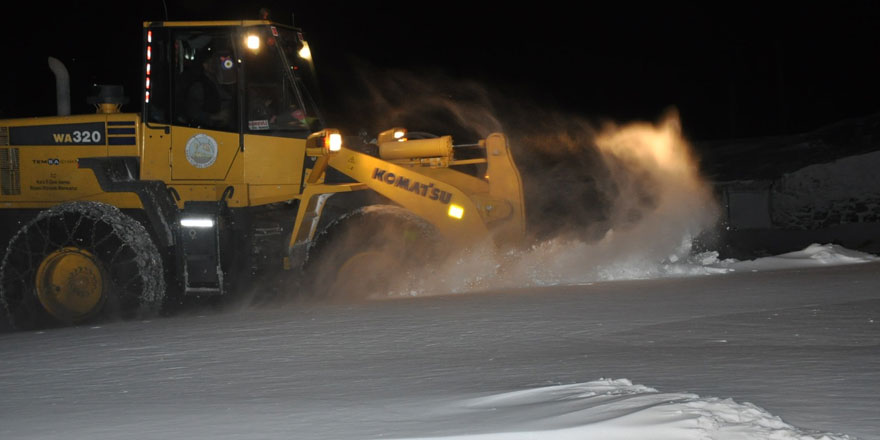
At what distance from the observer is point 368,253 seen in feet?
34.2

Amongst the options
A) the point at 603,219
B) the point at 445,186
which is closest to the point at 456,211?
the point at 445,186

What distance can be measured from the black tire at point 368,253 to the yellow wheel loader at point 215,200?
0.01 meters

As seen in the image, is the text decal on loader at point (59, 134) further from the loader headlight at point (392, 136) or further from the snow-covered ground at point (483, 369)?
the loader headlight at point (392, 136)

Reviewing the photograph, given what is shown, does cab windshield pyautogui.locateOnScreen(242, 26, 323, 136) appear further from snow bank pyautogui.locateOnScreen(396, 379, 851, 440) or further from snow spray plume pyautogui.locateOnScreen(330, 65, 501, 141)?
snow spray plume pyautogui.locateOnScreen(330, 65, 501, 141)

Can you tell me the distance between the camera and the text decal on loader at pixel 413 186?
1073 centimetres

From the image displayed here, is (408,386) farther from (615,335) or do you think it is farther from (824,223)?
(824,223)

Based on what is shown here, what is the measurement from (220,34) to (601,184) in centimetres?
1001

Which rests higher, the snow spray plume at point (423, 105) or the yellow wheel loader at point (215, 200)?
the snow spray plume at point (423, 105)

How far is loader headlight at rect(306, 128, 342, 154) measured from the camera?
1021 centimetres

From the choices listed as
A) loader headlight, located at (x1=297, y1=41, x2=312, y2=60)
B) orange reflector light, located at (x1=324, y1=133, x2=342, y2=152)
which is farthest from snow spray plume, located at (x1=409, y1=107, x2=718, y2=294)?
loader headlight, located at (x1=297, y1=41, x2=312, y2=60)

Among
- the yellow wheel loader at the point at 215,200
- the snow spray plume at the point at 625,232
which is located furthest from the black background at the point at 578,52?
the yellow wheel loader at the point at 215,200

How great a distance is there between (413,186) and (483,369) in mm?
4815

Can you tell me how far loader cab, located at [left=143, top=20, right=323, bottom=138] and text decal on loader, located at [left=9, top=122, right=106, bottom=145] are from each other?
0.61 m

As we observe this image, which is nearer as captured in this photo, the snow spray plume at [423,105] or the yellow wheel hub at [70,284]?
the yellow wheel hub at [70,284]
